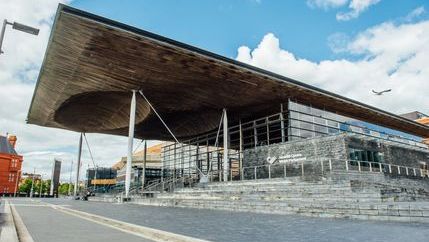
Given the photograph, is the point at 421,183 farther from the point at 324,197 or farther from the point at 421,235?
the point at 421,235

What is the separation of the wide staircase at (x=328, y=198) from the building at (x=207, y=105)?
4155 mm

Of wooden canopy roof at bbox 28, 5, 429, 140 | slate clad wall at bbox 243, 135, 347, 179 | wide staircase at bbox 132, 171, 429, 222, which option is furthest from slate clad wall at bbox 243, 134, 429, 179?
wooden canopy roof at bbox 28, 5, 429, 140

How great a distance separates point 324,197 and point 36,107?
2943 cm

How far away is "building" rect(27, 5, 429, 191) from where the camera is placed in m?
19.8

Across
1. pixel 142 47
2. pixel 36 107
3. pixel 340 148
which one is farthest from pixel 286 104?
Answer: pixel 36 107

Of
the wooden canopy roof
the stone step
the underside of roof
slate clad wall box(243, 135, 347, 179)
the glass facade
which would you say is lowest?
the stone step

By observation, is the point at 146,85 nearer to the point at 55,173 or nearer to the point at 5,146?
the point at 55,173

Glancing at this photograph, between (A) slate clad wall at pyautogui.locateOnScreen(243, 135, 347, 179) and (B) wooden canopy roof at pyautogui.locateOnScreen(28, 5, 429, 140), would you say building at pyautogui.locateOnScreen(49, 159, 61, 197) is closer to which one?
(B) wooden canopy roof at pyautogui.locateOnScreen(28, 5, 429, 140)

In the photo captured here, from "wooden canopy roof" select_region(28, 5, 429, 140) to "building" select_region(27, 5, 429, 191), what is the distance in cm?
7

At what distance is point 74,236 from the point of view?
20.8 feet

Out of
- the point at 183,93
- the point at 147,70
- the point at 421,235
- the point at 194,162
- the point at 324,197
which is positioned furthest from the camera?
the point at 194,162

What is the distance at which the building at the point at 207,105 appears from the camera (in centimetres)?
1977

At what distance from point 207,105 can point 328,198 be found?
66.8 ft

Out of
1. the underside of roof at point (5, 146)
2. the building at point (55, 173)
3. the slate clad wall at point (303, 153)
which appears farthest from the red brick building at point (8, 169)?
the slate clad wall at point (303, 153)
